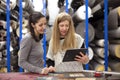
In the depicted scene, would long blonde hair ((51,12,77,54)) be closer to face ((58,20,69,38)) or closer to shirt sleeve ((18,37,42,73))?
face ((58,20,69,38))

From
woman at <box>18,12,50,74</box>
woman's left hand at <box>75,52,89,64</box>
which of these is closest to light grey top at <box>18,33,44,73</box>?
woman at <box>18,12,50,74</box>

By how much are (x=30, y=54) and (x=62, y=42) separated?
292 mm

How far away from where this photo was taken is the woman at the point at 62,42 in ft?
6.22

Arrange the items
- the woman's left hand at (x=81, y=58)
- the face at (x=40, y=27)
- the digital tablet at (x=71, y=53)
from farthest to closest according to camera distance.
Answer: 1. the face at (x=40, y=27)
2. the woman's left hand at (x=81, y=58)
3. the digital tablet at (x=71, y=53)

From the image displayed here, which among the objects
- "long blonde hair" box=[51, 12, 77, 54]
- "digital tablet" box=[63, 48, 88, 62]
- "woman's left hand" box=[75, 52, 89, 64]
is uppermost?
"long blonde hair" box=[51, 12, 77, 54]

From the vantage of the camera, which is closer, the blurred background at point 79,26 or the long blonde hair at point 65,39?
the long blonde hair at point 65,39

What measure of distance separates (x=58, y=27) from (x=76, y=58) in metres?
0.34

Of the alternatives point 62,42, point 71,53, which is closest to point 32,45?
point 62,42

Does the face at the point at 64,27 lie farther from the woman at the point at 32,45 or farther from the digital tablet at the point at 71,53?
the digital tablet at the point at 71,53

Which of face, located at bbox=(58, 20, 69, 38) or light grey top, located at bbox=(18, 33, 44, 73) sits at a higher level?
face, located at bbox=(58, 20, 69, 38)

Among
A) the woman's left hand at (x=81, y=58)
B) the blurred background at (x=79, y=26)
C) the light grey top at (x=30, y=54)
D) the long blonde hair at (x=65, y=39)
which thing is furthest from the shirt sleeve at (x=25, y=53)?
the blurred background at (x=79, y=26)

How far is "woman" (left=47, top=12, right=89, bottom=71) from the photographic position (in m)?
1.90

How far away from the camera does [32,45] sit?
1862 mm

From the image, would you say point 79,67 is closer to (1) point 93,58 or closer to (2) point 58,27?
(2) point 58,27
